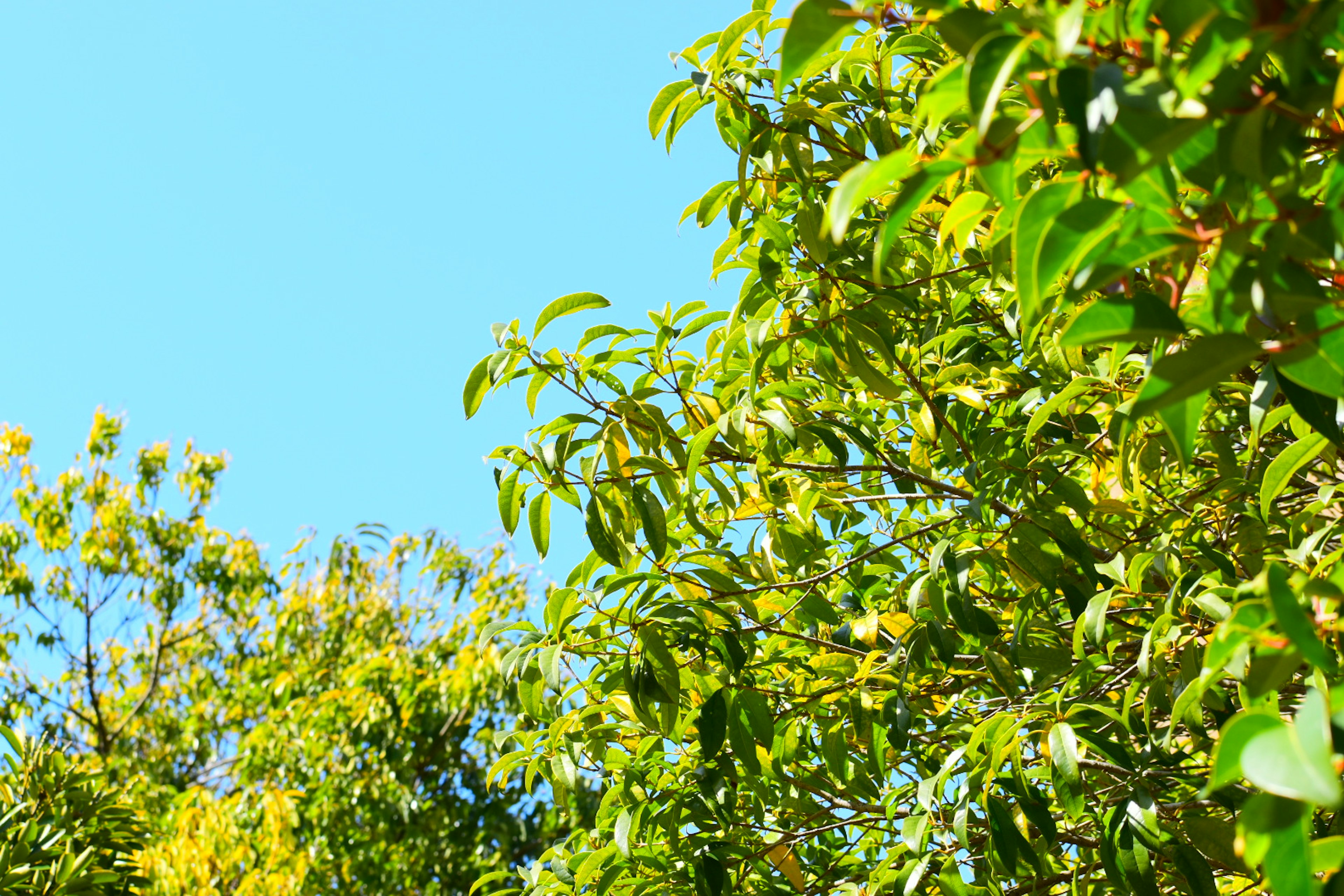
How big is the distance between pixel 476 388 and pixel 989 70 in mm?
1282

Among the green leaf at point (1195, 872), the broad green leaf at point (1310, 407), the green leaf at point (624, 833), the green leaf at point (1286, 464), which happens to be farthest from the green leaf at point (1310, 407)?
the green leaf at point (624, 833)

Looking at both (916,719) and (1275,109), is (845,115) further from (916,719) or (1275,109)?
(1275,109)

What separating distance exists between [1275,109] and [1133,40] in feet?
0.46

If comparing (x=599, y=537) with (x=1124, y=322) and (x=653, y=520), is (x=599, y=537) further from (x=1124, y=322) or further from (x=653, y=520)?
(x=1124, y=322)

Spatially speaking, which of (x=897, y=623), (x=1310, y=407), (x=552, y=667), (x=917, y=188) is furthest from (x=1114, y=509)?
(x=917, y=188)

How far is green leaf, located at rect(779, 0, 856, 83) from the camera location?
100 centimetres

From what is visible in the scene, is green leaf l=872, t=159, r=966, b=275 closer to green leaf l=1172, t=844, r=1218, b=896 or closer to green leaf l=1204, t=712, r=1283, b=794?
green leaf l=1204, t=712, r=1283, b=794

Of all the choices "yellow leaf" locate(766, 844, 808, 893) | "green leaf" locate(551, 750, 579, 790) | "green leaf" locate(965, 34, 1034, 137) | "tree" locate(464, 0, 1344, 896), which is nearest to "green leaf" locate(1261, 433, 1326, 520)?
"tree" locate(464, 0, 1344, 896)

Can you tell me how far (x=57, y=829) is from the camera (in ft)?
11.5

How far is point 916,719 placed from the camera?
90.3 inches

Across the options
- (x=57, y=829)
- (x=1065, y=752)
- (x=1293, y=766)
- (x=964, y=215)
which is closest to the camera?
(x=1293, y=766)

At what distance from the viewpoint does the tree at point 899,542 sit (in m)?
1.76

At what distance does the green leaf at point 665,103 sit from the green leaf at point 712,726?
111 centimetres

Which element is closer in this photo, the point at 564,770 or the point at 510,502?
the point at 510,502
